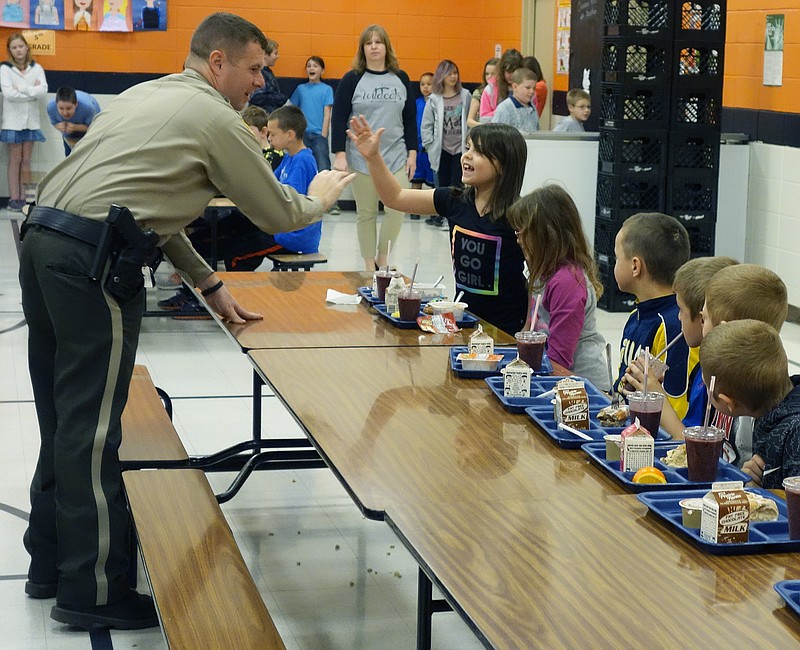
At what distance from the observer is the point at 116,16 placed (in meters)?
12.5

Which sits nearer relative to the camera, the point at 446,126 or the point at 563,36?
the point at 446,126

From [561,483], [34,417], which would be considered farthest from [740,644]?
[34,417]

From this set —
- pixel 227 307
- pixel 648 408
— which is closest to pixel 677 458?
pixel 648 408

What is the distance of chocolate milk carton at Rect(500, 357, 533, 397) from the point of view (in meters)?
2.75

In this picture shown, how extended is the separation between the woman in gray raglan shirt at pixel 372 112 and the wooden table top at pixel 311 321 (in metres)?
3.43

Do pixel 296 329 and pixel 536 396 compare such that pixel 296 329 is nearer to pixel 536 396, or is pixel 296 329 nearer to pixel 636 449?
pixel 536 396

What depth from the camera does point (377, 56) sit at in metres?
7.84

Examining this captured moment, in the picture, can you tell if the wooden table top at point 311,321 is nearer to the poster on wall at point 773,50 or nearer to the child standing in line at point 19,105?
the poster on wall at point 773,50

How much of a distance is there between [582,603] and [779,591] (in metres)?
0.29

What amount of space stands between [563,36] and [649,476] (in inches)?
411

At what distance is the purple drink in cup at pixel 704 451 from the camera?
2.15 m

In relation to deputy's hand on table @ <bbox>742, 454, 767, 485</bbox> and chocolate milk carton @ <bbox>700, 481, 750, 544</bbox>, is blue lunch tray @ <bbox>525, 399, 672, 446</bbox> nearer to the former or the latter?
deputy's hand on table @ <bbox>742, 454, 767, 485</bbox>

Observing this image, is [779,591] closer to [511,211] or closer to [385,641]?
[385,641]

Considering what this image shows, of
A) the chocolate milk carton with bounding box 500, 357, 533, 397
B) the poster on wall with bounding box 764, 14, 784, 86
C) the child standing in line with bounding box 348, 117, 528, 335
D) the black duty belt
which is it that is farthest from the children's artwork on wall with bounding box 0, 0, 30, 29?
the chocolate milk carton with bounding box 500, 357, 533, 397
